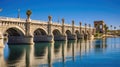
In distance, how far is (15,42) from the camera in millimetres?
82625

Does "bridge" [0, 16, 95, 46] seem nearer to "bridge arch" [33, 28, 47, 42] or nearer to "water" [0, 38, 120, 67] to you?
"bridge arch" [33, 28, 47, 42]

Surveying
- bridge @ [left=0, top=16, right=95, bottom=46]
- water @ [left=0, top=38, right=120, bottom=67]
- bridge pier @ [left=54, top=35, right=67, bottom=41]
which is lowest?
water @ [left=0, top=38, right=120, bottom=67]

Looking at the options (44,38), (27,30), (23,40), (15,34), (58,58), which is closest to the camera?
(58,58)

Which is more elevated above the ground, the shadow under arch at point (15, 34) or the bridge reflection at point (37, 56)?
the shadow under arch at point (15, 34)

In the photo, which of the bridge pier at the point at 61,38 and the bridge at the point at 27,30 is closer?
the bridge at the point at 27,30

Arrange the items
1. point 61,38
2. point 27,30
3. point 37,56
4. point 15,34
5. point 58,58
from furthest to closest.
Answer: point 61,38 < point 15,34 < point 27,30 < point 37,56 < point 58,58

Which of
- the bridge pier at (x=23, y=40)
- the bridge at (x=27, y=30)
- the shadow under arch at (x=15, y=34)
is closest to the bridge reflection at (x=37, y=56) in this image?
the bridge at (x=27, y=30)

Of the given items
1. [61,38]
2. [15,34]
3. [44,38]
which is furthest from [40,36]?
[61,38]

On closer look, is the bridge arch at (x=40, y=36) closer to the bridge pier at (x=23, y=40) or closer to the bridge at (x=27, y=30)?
the bridge at (x=27, y=30)

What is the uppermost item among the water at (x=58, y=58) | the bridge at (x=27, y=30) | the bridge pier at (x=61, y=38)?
the bridge at (x=27, y=30)

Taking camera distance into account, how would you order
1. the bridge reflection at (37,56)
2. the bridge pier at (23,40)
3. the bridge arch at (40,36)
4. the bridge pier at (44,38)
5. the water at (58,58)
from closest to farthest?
the water at (58,58) < the bridge reflection at (37,56) < the bridge pier at (23,40) < the bridge pier at (44,38) < the bridge arch at (40,36)

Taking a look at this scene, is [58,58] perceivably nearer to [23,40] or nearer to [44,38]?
[23,40]

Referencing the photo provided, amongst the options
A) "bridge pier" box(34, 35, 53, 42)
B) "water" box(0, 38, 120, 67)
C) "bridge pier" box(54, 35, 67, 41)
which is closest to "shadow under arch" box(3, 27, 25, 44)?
"water" box(0, 38, 120, 67)

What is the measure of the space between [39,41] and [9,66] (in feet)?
209
